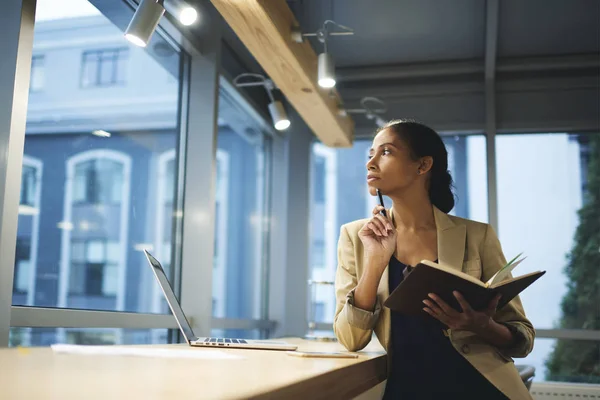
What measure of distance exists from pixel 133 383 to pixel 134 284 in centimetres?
245

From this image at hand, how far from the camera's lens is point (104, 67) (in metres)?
2.95

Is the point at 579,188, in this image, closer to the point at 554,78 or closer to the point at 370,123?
the point at 554,78

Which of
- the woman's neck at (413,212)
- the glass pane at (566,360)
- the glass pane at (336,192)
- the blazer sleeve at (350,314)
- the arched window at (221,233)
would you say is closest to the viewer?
the blazer sleeve at (350,314)

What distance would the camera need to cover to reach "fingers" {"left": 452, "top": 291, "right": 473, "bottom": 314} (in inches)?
61.4

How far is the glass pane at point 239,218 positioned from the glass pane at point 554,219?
187cm

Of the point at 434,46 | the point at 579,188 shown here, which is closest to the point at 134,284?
the point at 434,46

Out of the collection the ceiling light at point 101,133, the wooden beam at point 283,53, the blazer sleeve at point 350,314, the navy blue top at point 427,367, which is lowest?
the navy blue top at point 427,367

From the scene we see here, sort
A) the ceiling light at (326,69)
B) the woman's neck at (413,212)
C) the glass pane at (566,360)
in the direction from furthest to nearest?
the glass pane at (566,360)
the ceiling light at (326,69)
the woman's neck at (413,212)

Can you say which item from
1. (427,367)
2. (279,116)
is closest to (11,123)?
(427,367)

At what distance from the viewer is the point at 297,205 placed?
5.03 m

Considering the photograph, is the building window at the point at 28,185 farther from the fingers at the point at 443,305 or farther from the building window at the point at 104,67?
the fingers at the point at 443,305

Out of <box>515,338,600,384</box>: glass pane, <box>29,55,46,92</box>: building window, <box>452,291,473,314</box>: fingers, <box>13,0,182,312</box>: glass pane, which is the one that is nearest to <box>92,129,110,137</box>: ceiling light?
<box>13,0,182,312</box>: glass pane

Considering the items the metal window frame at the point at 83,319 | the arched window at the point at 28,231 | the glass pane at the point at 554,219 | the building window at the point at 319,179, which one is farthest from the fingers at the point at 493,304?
the building window at the point at 319,179

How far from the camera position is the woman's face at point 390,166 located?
2.03 meters
